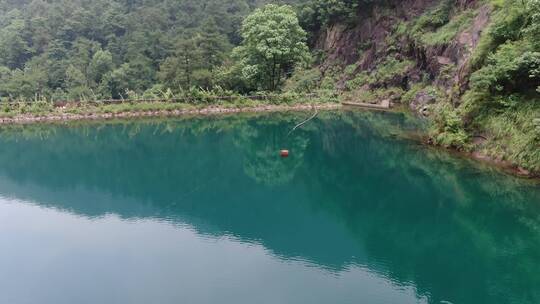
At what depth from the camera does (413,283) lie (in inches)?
475

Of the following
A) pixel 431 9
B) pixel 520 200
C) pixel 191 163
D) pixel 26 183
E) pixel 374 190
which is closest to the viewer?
pixel 520 200

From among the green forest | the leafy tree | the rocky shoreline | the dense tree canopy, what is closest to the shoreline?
the rocky shoreline

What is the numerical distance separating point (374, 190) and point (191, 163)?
1025 centimetres

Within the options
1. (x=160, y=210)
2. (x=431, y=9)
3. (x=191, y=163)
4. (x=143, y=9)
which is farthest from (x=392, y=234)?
(x=143, y=9)

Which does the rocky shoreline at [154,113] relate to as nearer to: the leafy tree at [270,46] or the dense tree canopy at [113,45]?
the leafy tree at [270,46]

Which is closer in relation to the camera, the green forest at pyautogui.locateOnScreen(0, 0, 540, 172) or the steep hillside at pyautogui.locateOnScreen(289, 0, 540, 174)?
the steep hillside at pyautogui.locateOnScreen(289, 0, 540, 174)

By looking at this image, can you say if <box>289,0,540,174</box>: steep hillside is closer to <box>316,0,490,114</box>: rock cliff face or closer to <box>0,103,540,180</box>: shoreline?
<box>316,0,490,114</box>: rock cliff face

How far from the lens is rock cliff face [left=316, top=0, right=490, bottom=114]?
35312 mm

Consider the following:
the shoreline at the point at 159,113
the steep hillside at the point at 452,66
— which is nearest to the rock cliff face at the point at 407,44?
the steep hillside at the point at 452,66

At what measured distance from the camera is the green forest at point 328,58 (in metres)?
21.6

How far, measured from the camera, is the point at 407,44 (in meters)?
43.5

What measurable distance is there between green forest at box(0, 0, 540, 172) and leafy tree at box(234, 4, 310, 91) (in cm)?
12

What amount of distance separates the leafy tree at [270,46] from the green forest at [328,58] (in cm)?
12

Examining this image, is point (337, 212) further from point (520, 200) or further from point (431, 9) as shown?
point (431, 9)
